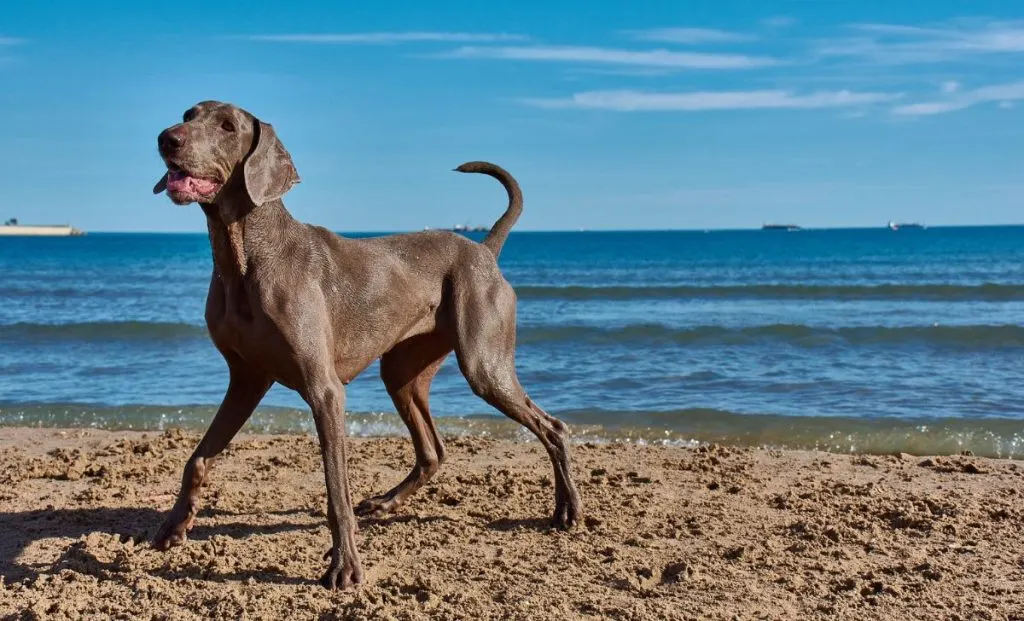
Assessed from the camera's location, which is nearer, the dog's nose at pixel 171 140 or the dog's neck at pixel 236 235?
the dog's nose at pixel 171 140

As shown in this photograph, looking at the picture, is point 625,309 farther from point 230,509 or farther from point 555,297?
point 230,509

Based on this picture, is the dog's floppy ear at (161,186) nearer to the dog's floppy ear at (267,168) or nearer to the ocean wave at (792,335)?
the dog's floppy ear at (267,168)

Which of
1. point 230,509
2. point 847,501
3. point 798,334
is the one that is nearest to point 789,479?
point 847,501

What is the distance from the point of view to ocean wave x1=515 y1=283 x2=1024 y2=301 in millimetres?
21391

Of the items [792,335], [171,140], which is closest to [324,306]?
[171,140]

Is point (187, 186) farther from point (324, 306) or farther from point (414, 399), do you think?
point (414, 399)

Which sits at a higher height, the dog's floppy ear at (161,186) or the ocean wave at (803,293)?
the dog's floppy ear at (161,186)

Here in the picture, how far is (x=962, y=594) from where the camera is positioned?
4.18 metres

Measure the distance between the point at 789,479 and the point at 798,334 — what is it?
816 centimetres

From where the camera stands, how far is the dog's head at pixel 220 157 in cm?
398

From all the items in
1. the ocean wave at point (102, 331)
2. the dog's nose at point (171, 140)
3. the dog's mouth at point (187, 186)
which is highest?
the dog's nose at point (171, 140)

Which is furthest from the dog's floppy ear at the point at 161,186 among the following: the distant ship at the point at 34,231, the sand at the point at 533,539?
the distant ship at the point at 34,231

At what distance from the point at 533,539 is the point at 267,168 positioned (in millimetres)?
2238

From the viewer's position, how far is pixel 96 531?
5.18 meters
